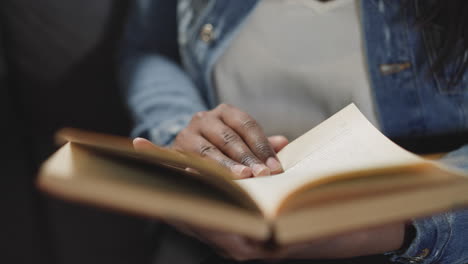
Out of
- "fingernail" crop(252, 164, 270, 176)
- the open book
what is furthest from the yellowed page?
"fingernail" crop(252, 164, 270, 176)

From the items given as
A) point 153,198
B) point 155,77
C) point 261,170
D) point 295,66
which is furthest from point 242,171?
point 155,77

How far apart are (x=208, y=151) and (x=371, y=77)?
0.30 m

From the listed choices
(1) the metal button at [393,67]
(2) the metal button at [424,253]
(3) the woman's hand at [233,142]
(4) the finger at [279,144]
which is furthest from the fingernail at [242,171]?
(1) the metal button at [393,67]

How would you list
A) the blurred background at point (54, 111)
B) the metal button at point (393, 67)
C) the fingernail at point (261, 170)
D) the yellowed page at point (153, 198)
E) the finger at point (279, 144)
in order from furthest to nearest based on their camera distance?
the blurred background at point (54, 111) < the metal button at point (393, 67) < the finger at point (279, 144) < the fingernail at point (261, 170) < the yellowed page at point (153, 198)

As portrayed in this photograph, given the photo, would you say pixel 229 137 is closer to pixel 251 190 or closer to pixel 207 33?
pixel 251 190

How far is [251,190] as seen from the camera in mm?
363

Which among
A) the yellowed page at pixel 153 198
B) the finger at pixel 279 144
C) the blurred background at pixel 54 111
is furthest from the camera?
the blurred background at pixel 54 111

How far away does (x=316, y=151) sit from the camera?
0.43 m

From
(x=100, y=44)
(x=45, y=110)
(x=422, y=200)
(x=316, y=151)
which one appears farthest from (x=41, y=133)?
(x=422, y=200)

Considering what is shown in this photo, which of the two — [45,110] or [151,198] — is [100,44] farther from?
[151,198]

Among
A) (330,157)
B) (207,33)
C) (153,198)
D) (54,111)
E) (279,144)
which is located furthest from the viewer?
(54,111)

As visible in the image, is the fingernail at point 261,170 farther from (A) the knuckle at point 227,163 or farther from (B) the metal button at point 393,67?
(B) the metal button at point 393,67

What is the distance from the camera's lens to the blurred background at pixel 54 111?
78cm

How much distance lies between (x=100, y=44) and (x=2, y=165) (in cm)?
30
